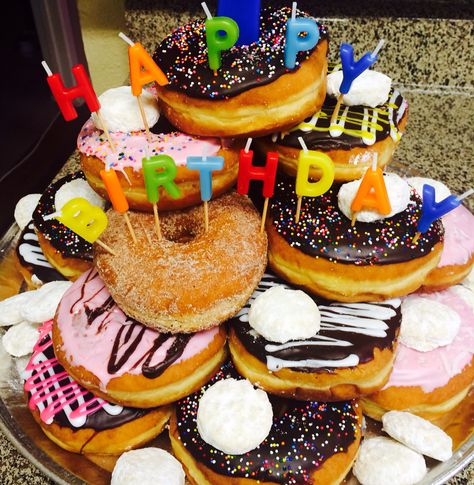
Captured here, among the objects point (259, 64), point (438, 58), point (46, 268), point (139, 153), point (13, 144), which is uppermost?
point (259, 64)

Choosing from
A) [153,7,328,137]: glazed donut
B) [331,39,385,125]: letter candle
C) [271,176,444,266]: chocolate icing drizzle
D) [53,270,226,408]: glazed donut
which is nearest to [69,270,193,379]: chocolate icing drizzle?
[53,270,226,408]: glazed donut

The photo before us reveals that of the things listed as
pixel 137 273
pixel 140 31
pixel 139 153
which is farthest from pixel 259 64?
pixel 140 31

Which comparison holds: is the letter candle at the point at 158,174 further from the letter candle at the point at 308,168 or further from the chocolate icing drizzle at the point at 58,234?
the chocolate icing drizzle at the point at 58,234

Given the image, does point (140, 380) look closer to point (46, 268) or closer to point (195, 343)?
point (195, 343)

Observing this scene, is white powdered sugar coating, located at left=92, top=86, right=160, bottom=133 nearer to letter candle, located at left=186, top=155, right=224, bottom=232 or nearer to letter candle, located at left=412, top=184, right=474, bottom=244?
letter candle, located at left=186, top=155, right=224, bottom=232

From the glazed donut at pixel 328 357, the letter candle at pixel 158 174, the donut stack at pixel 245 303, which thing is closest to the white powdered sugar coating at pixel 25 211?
the donut stack at pixel 245 303
